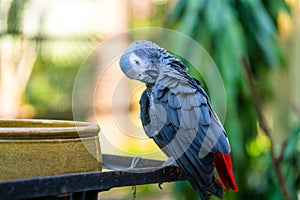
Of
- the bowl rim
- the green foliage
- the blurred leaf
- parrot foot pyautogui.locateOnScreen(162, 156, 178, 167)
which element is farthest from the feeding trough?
the blurred leaf

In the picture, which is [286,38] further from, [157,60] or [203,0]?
[157,60]

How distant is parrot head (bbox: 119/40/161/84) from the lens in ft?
2.90

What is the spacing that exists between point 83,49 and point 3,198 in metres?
2.11

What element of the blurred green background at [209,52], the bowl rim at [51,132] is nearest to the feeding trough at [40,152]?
the bowl rim at [51,132]

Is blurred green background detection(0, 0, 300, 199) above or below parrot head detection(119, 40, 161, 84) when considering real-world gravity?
below

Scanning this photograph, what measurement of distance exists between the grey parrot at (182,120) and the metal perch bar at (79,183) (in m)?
0.06

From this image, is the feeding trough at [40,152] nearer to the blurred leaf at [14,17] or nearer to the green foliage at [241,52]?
the green foliage at [241,52]

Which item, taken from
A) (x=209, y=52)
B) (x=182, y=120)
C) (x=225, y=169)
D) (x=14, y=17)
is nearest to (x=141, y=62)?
(x=182, y=120)

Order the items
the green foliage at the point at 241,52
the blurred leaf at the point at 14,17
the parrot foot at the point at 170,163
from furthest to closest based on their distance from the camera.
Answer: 1. the blurred leaf at the point at 14,17
2. the green foliage at the point at 241,52
3. the parrot foot at the point at 170,163

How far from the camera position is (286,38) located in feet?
10.1

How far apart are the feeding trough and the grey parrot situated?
0.64ft

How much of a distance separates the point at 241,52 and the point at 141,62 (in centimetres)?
102

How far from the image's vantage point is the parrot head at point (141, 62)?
883mm

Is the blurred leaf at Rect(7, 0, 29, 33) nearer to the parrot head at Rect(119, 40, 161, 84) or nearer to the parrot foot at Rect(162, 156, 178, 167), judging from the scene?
the parrot head at Rect(119, 40, 161, 84)
